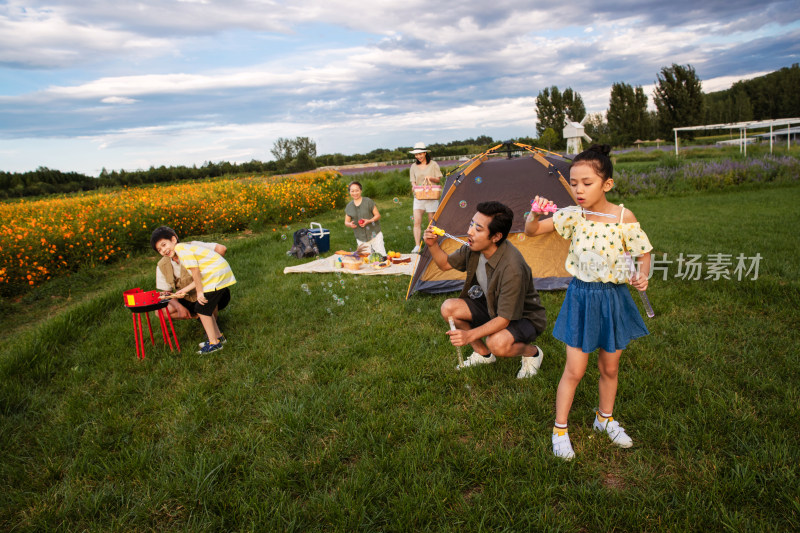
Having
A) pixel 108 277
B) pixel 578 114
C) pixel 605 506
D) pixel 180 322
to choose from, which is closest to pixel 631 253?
pixel 605 506

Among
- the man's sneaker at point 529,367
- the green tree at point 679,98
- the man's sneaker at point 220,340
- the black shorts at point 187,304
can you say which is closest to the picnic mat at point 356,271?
the black shorts at point 187,304

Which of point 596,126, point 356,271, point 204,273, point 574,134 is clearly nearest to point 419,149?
point 356,271

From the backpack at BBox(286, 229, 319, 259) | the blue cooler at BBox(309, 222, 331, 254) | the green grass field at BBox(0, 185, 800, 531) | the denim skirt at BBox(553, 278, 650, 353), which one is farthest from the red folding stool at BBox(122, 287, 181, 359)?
the blue cooler at BBox(309, 222, 331, 254)

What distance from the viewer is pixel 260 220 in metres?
11.2

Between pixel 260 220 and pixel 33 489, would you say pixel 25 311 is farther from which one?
pixel 260 220

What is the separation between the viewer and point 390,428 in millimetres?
2908

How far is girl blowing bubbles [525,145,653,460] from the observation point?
2354 mm

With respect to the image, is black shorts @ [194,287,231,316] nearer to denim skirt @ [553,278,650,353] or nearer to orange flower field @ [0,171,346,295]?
denim skirt @ [553,278,650,353]

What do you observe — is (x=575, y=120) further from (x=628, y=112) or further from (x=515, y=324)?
(x=515, y=324)

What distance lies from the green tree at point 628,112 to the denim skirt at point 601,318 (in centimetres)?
4090

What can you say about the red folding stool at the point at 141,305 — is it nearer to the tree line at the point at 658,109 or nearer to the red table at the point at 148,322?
the red table at the point at 148,322

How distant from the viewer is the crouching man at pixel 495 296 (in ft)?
9.93

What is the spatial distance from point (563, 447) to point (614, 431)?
0.35 m

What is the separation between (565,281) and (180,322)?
4.55 metres
